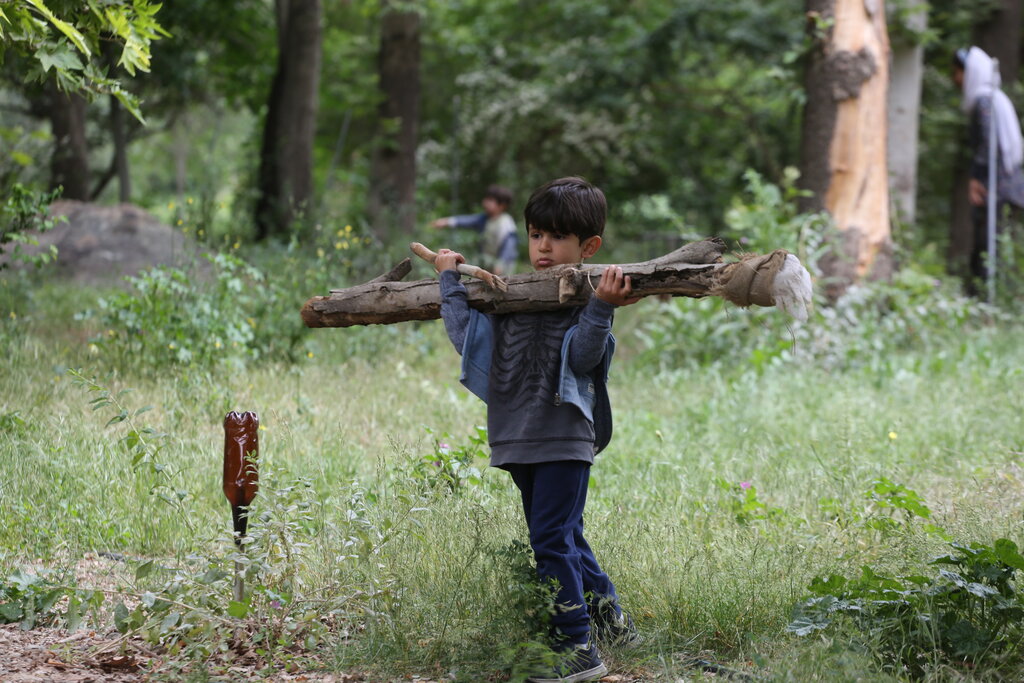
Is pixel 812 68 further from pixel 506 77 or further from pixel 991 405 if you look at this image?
pixel 506 77

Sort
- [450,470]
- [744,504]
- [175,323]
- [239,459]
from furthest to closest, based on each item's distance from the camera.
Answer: [175,323]
[744,504]
[450,470]
[239,459]

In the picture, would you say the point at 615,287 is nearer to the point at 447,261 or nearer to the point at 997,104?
the point at 447,261

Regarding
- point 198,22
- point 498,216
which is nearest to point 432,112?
point 198,22

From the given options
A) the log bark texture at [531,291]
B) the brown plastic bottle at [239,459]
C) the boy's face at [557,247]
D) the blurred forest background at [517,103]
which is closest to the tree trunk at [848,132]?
the blurred forest background at [517,103]

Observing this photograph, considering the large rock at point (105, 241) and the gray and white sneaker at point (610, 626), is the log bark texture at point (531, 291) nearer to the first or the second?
the gray and white sneaker at point (610, 626)

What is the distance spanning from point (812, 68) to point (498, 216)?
4138mm

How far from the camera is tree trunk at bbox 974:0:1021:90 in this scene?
14602mm

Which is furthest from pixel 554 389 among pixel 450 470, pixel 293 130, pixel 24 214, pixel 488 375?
pixel 293 130

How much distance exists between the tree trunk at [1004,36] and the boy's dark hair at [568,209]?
13044 mm

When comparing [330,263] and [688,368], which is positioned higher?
[330,263]

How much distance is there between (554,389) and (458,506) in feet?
3.60

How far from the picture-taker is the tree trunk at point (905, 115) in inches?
463

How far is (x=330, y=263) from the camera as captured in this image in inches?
352

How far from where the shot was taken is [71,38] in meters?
4.41
